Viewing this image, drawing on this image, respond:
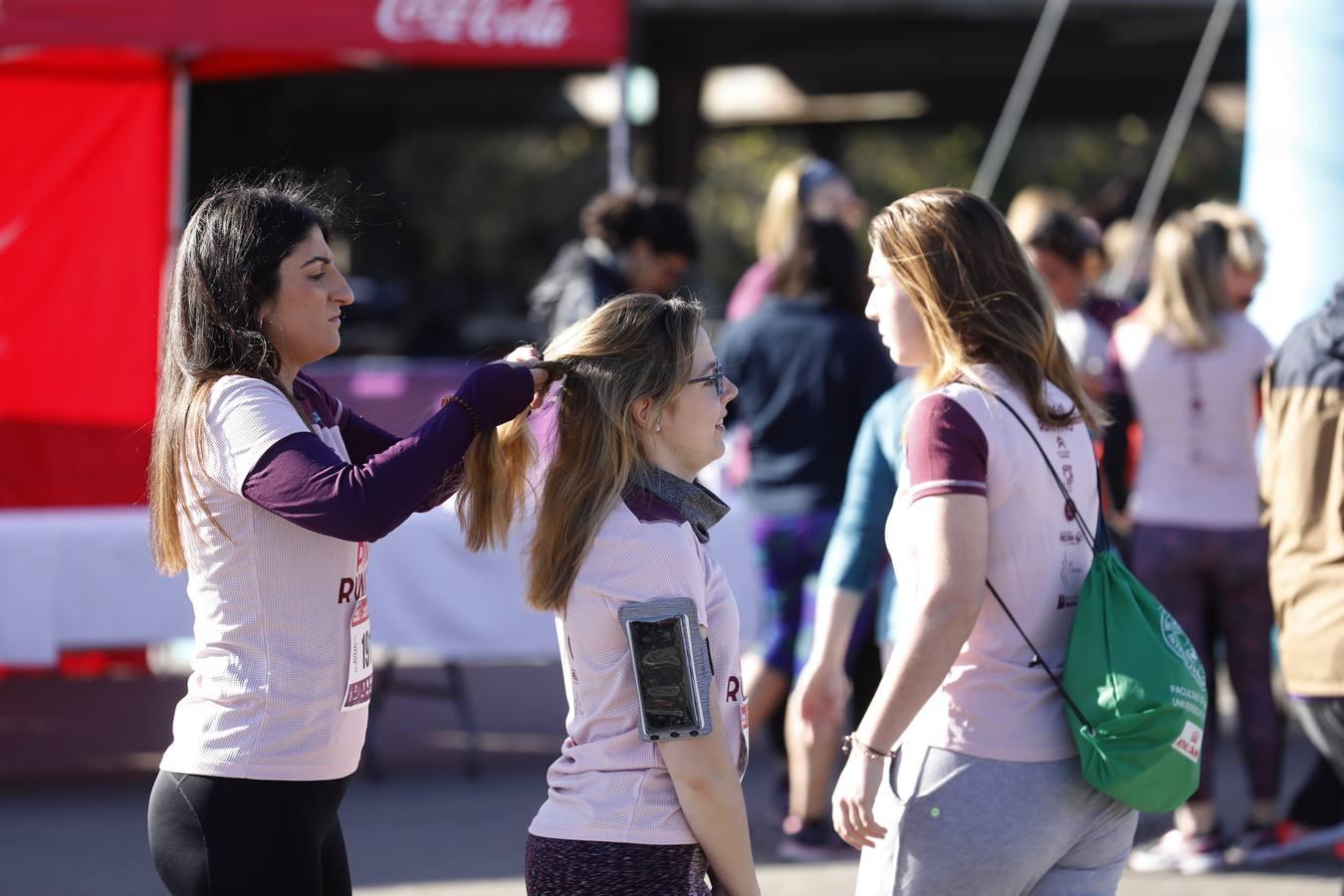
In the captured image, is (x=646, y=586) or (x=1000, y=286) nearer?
(x=646, y=586)

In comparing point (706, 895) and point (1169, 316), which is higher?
point (1169, 316)

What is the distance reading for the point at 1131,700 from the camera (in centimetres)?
234

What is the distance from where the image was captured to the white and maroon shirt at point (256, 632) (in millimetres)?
2318

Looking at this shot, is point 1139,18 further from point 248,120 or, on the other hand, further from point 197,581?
point 197,581

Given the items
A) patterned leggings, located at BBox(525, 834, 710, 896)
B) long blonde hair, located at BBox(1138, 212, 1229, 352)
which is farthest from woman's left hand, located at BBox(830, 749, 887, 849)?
long blonde hair, located at BBox(1138, 212, 1229, 352)

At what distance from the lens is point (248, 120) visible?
41.3 ft

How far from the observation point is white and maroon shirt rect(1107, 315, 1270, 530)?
488 centimetres

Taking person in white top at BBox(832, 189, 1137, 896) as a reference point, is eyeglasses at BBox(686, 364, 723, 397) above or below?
above

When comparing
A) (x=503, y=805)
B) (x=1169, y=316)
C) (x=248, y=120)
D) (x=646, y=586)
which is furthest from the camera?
(x=248, y=120)

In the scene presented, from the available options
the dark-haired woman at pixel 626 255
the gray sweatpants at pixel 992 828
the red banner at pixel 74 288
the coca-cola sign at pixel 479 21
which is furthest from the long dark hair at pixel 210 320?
the coca-cola sign at pixel 479 21

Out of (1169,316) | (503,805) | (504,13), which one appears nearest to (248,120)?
(504,13)

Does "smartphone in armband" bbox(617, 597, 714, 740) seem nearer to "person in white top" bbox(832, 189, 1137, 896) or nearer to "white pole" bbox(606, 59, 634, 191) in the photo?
"person in white top" bbox(832, 189, 1137, 896)

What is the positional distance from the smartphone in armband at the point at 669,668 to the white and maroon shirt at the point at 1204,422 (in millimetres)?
3069

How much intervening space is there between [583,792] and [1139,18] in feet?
28.0
